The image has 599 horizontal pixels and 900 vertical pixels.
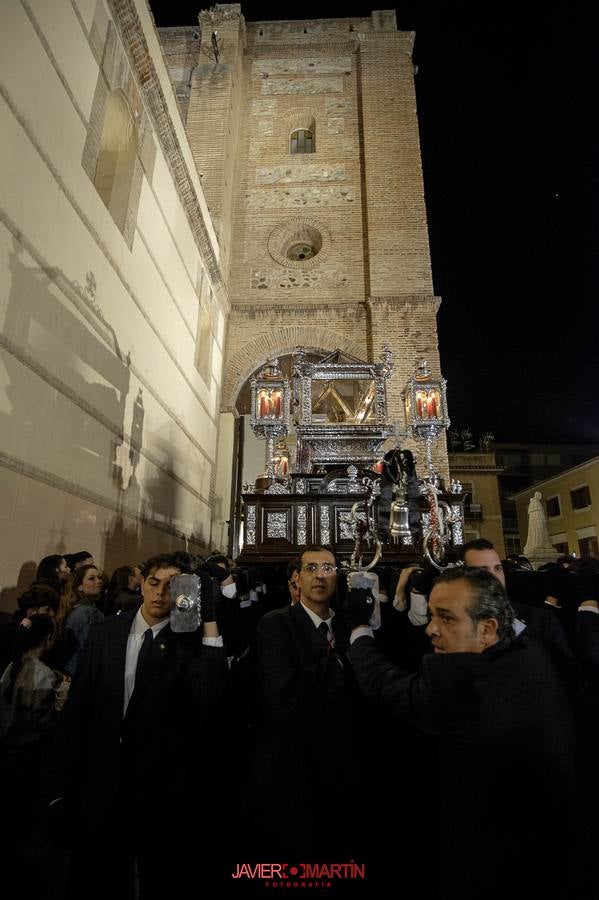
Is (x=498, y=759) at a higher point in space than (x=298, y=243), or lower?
lower

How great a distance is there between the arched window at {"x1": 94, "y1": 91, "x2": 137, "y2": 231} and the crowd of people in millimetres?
6177

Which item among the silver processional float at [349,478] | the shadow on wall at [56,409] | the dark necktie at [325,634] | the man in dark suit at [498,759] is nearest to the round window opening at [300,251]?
the silver processional float at [349,478]

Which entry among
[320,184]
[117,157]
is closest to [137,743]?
[117,157]

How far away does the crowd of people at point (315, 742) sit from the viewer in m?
1.45

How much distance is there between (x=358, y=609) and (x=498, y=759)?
0.85 metres

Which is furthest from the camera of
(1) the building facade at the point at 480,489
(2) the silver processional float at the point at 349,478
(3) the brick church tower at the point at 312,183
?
(1) the building facade at the point at 480,489

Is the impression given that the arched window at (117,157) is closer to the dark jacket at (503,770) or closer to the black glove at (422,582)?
the black glove at (422,582)

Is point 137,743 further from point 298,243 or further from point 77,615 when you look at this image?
point 298,243

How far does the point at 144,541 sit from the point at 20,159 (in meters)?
5.15

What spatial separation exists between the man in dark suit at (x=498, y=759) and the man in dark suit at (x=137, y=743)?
3.28ft

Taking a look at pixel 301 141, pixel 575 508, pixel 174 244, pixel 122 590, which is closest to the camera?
pixel 122 590

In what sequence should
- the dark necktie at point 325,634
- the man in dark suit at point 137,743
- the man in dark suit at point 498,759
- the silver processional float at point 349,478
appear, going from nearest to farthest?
the man in dark suit at point 498,759 < the man in dark suit at point 137,743 < the dark necktie at point 325,634 < the silver processional float at point 349,478

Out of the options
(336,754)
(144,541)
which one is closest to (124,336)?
(144,541)

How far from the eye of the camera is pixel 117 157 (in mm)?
7074
